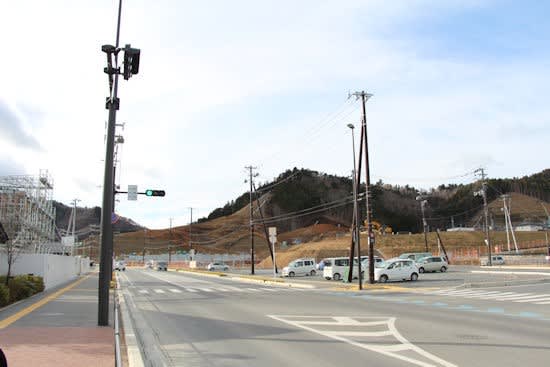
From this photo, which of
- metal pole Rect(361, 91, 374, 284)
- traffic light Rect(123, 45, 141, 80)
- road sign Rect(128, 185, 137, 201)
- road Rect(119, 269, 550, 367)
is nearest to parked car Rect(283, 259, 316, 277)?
metal pole Rect(361, 91, 374, 284)

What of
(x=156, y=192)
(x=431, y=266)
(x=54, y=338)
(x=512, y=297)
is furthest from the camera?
(x=431, y=266)

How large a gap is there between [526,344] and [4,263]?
23787 millimetres

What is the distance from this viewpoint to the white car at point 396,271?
36.1 m

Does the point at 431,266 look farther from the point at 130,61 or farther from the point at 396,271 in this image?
the point at 130,61

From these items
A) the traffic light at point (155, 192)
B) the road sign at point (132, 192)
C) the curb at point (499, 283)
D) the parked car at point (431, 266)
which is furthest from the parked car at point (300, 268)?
the traffic light at point (155, 192)

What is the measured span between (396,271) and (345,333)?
25.8 metres

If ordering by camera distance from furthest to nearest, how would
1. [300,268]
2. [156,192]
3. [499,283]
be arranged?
[300,268]
[499,283]
[156,192]

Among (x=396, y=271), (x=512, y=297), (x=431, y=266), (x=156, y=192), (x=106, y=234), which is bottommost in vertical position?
(x=512, y=297)

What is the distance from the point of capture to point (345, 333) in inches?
471

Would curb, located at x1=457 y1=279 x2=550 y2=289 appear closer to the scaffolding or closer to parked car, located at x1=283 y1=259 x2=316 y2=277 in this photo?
parked car, located at x1=283 y1=259 x2=316 y2=277

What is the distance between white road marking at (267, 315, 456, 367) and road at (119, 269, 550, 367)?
0.02 meters

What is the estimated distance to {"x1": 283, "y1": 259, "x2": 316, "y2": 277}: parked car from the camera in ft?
Answer: 167

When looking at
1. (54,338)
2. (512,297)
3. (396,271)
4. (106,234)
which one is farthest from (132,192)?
(512,297)

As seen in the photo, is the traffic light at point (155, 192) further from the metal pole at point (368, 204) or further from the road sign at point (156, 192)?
the metal pole at point (368, 204)
